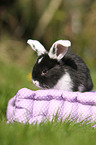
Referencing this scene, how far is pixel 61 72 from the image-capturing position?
281 cm

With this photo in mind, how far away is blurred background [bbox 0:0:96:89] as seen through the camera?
9570 millimetres

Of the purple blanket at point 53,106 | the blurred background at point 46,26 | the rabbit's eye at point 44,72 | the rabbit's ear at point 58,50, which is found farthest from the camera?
the blurred background at point 46,26

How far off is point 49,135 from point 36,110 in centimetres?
86

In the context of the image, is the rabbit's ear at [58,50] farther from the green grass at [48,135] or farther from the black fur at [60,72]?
the green grass at [48,135]

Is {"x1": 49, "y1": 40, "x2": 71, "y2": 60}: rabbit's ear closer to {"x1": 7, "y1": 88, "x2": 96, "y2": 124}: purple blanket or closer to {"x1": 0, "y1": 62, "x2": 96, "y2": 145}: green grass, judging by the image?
{"x1": 7, "y1": 88, "x2": 96, "y2": 124}: purple blanket

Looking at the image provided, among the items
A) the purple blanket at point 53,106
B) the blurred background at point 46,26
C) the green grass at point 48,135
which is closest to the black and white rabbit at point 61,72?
the purple blanket at point 53,106

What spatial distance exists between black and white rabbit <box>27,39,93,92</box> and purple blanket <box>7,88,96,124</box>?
0.27 metres

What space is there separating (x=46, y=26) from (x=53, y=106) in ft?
27.9

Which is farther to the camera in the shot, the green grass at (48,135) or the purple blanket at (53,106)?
the purple blanket at (53,106)

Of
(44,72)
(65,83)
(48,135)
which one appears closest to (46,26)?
(44,72)

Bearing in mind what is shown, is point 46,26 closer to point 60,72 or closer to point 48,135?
point 60,72

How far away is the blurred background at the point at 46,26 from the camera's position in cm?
957

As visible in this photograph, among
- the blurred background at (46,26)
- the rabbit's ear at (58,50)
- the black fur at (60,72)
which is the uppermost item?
the blurred background at (46,26)

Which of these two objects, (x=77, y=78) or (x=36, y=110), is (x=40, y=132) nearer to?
(x=36, y=110)
